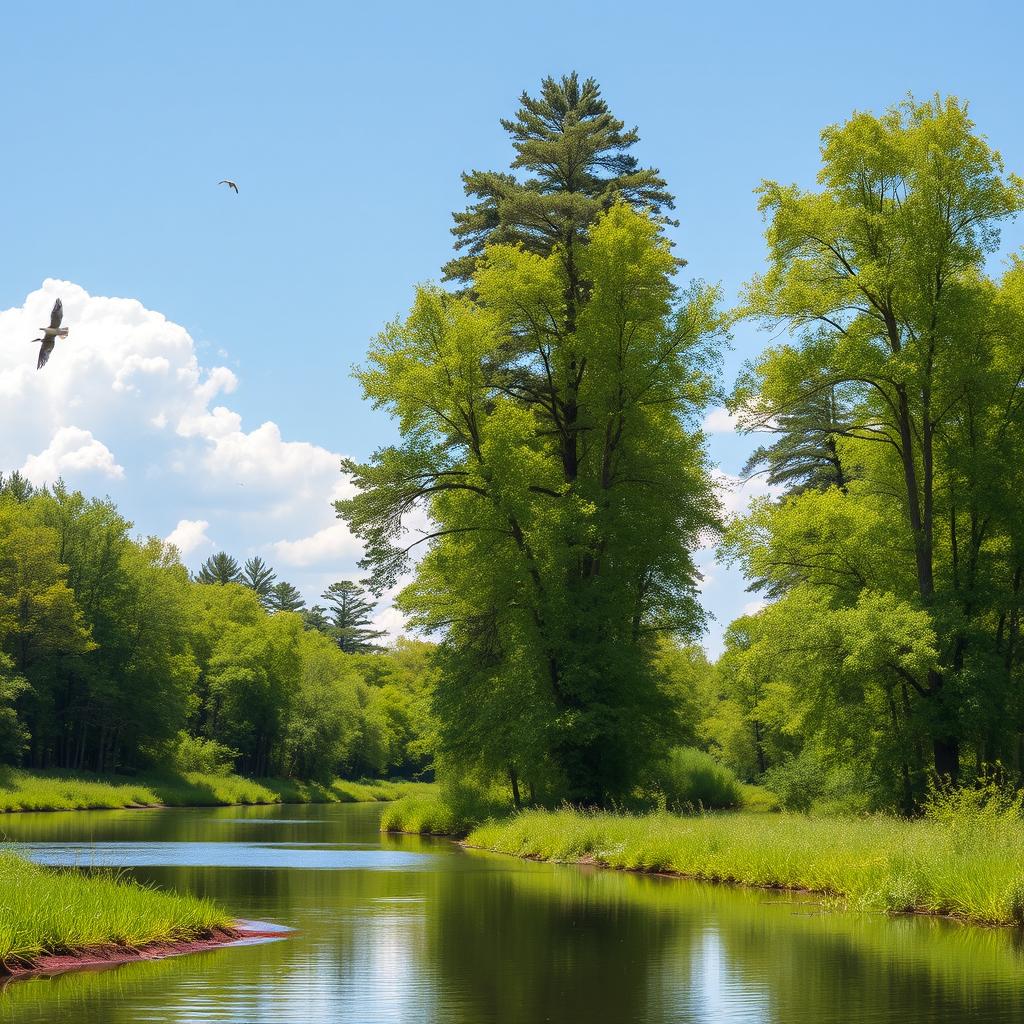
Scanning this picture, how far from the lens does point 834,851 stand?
26359 mm

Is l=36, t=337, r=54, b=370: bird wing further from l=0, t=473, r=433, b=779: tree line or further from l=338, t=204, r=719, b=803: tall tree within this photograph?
l=0, t=473, r=433, b=779: tree line

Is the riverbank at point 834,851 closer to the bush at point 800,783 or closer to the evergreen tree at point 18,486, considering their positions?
the bush at point 800,783

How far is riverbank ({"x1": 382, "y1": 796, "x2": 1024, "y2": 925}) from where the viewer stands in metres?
22.0

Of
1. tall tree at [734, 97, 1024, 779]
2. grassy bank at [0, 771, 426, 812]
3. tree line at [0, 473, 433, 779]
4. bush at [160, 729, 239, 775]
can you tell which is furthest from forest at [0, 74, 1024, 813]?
bush at [160, 729, 239, 775]

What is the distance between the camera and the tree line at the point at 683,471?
3597cm

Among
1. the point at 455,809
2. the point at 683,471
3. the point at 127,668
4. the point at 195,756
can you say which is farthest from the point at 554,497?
the point at 195,756

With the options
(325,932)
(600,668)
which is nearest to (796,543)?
(600,668)

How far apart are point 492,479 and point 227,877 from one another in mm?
17463

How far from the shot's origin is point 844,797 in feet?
144

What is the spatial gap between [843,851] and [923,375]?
15.1m

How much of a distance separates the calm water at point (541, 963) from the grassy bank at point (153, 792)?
3928 centimetres

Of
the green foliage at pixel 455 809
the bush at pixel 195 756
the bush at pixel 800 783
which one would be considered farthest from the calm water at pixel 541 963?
the bush at pixel 195 756

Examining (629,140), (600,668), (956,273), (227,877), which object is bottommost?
(227,877)

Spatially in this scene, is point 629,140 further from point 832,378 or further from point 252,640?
point 252,640
